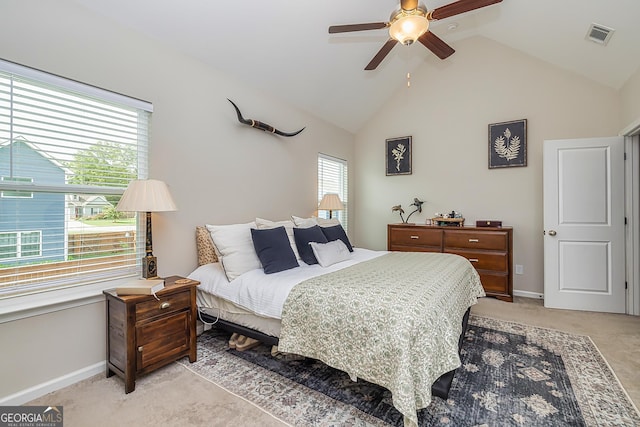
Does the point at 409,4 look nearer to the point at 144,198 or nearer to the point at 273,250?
the point at 273,250

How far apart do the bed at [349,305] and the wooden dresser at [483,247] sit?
44.3 inches

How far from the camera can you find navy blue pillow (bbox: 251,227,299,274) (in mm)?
2420

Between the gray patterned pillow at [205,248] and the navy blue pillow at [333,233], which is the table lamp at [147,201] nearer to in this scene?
the gray patterned pillow at [205,248]

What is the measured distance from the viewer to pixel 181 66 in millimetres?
2650


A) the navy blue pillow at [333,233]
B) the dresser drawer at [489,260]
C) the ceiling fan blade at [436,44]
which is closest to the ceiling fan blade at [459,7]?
the ceiling fan blade at [436,44]

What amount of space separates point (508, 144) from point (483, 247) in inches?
59.7

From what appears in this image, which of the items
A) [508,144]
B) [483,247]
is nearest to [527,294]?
[483,247]

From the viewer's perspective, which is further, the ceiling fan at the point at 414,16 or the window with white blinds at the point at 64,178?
the ceiling fan at the point at 414,16

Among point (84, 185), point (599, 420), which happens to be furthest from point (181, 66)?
point (599, 420)

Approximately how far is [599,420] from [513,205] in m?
2.99

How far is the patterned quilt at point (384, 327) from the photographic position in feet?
4.64

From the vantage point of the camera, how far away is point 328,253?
2.74m

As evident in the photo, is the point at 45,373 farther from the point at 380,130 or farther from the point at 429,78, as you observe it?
the point at 429,78

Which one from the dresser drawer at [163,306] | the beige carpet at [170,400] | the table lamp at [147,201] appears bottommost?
the beige carpet at [170,400]
